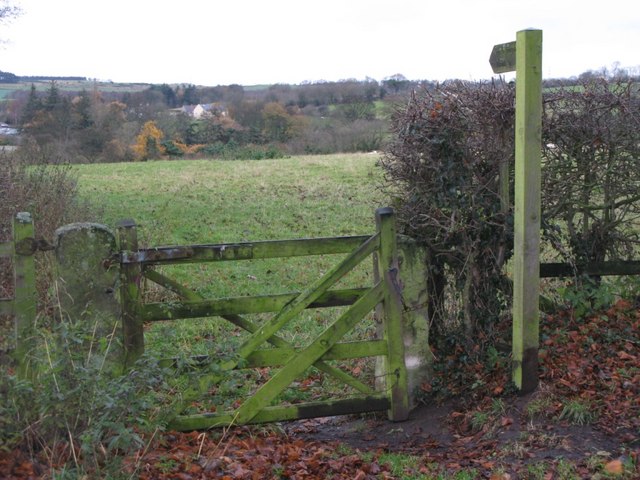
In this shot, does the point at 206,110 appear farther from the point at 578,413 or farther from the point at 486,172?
the point at 578,413

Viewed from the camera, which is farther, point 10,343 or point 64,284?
point 64,284

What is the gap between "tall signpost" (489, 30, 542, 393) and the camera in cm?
572

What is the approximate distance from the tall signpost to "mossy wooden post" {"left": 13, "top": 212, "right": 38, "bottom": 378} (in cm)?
373

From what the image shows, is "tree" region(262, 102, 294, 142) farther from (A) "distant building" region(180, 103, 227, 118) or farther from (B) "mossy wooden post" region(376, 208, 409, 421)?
(B) "mossy wooden post" region(376, 208, 409, 421)

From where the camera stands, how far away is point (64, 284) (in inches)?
217

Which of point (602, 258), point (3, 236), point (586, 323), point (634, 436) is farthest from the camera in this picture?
point (3, 236)

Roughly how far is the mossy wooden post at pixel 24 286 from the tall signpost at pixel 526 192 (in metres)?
3.73

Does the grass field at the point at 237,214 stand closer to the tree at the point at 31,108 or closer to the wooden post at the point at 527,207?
the wooden post at the point at 527,207

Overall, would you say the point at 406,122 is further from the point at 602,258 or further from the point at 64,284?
the point at 64,284

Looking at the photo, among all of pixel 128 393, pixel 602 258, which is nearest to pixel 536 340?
pixel 602 258

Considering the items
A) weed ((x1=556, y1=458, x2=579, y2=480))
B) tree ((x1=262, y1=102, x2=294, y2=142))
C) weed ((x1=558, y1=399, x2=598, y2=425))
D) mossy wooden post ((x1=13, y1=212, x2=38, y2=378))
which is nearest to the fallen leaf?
weed ((x1=556, y1=458, x2=579, y2=480))

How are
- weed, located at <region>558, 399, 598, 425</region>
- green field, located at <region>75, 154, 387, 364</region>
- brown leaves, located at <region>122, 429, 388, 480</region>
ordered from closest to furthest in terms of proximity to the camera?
brown leaves, located at <region>122, 429, 388, 480</region> → weed, located at <region>558, 399, 598, 425</region> → green field, located at <region>75, 154, 387, 364</region>

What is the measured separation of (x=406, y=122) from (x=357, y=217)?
10932 millimetres

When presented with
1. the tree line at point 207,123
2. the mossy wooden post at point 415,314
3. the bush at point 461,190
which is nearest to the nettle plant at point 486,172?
the bush at point 461,190
